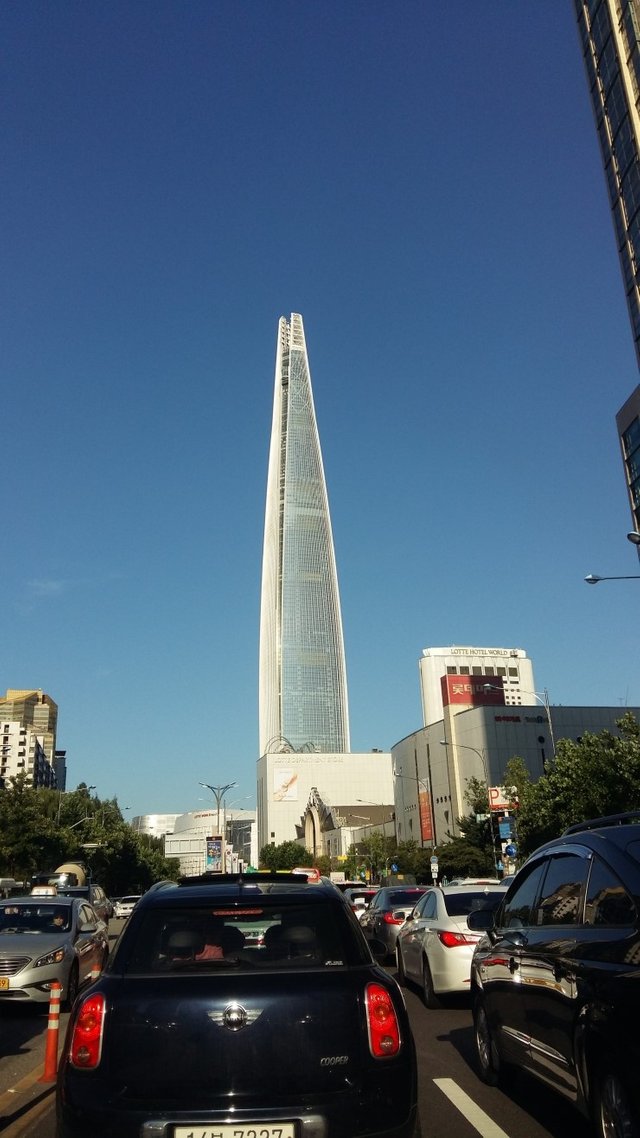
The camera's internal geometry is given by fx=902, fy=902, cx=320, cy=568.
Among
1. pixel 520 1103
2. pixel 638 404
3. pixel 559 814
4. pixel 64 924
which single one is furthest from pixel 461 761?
pixel 520 1103

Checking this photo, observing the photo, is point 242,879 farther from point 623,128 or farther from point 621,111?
point 621,111

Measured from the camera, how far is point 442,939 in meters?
10.8

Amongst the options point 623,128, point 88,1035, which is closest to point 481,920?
point 88,1035

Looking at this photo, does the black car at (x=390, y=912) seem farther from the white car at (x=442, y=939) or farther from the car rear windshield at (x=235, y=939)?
the car rear windshield at (x=235, y=939)

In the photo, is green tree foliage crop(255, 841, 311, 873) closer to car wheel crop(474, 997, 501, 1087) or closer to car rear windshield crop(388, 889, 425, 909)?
car rear windshield crop(388, 889, 425, 909)

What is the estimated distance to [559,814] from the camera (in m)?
38.1

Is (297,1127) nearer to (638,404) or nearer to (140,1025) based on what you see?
(140,1025)

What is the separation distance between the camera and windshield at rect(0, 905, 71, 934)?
43.5 feet

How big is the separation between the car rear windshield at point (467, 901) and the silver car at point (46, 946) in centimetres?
431

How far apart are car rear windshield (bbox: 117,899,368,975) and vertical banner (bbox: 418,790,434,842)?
98943 mm

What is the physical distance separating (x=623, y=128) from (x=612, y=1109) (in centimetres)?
6518

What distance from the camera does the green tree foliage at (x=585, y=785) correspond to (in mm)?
33438

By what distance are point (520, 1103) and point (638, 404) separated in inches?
2307

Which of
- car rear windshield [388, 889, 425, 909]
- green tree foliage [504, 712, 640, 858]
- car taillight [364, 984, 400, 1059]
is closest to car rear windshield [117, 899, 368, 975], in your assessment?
car taillight [364, 984, 400, 1059]
